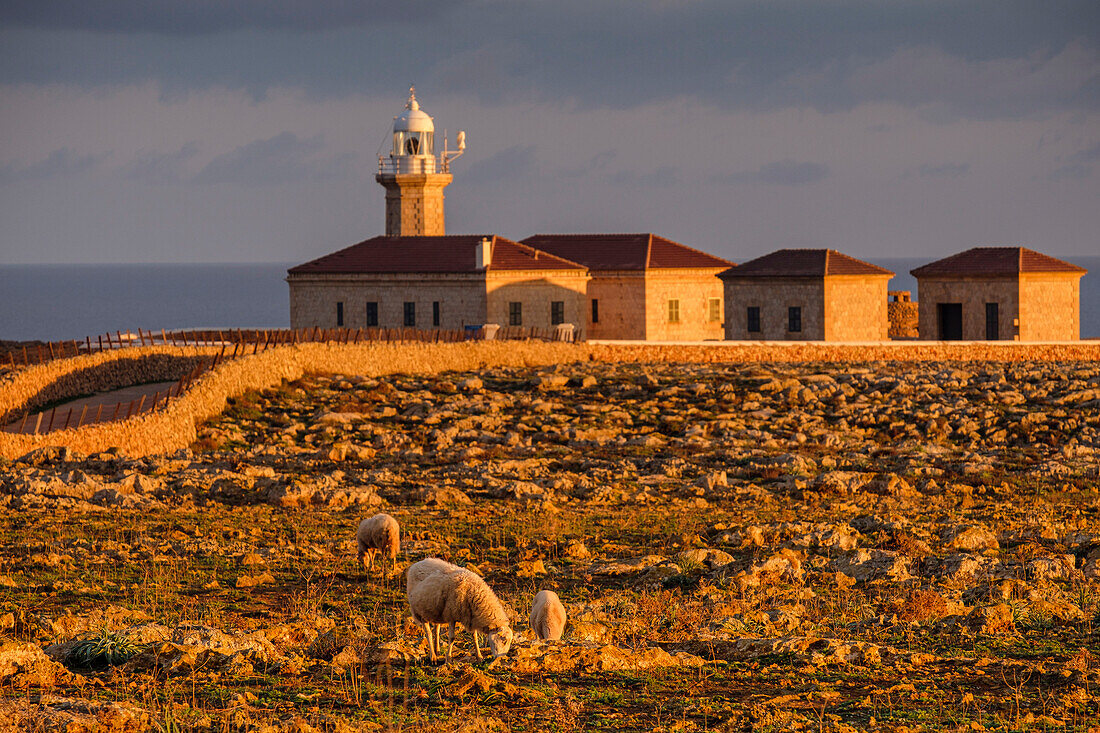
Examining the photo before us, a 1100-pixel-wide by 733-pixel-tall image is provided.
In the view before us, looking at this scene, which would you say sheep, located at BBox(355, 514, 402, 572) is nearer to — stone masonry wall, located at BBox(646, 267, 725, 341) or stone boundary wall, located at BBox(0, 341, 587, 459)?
stone boundary wall, located at BBox(0, 341, 587, 459)

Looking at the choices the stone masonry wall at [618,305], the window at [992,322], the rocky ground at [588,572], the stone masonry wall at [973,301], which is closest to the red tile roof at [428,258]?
the stone masonry wall at [618,305]

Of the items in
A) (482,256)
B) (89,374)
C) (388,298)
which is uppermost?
(482,256)

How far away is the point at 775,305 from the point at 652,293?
261 inches

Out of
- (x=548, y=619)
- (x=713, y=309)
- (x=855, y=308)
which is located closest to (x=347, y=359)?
(x=855, y=308)

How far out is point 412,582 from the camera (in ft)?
33.0

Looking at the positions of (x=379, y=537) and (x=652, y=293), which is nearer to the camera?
(x=379, y=537)

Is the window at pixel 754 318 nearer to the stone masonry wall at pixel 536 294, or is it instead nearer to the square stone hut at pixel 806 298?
the square stone hut at pixel 806 298

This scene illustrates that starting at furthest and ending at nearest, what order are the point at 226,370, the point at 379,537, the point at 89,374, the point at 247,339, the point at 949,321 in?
the point at 949,321 → the point at 247,339 → the point at 89,374 → the point at 226,370 → the point at 379,537

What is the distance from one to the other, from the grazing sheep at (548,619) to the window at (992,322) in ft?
145

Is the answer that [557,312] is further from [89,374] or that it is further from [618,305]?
[89,374]

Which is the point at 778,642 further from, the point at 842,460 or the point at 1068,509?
the point at 842,460

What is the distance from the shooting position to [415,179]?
64375 mm

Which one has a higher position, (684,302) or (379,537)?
(684,302)

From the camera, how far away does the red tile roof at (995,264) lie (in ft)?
168
